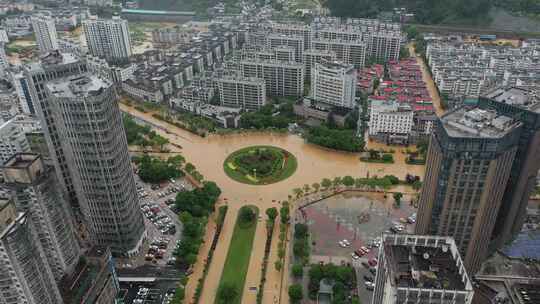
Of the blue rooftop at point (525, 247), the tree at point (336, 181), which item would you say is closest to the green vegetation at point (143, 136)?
the tree at point (336, 181)

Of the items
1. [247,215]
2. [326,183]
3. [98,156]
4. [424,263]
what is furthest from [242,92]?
[424,263]

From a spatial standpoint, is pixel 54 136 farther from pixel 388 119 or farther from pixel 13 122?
pixel 388 119

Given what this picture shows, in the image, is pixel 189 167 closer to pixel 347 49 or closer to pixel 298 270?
pixel 298 270

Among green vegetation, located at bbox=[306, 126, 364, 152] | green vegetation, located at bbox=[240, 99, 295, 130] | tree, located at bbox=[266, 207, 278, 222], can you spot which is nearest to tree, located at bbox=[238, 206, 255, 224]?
tree, located at bbox=[266, 207, 278, 222]

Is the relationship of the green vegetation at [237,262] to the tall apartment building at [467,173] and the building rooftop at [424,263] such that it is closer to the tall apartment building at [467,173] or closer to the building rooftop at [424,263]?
the tall apartment building at [467,173]

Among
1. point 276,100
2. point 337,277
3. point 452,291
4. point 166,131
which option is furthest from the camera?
point 276,100

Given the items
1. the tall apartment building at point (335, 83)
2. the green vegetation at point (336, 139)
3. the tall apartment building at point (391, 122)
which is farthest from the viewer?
the tall apartment building at point (335, 83)

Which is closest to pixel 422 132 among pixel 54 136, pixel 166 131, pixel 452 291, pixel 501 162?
pixel 501 162
